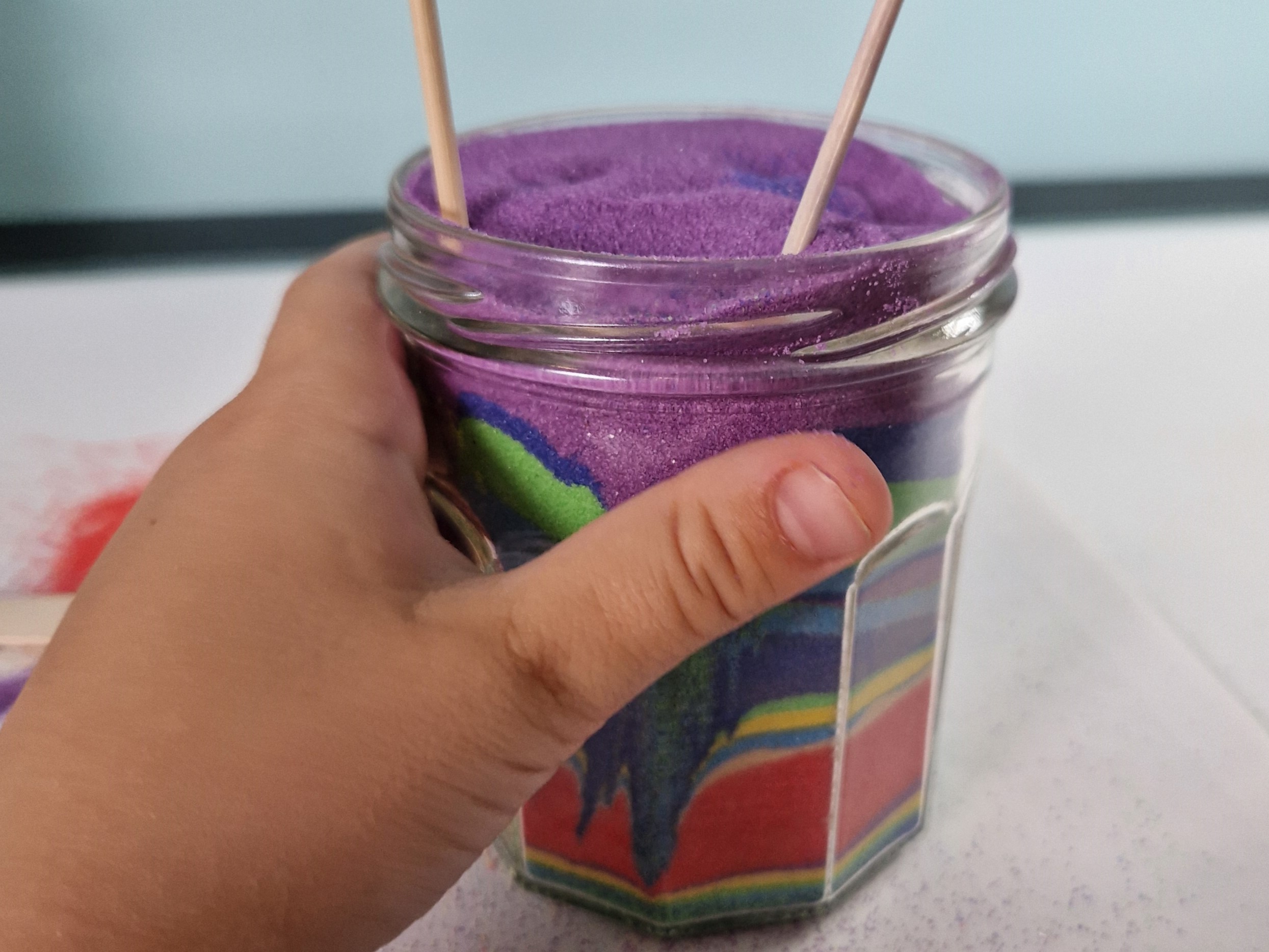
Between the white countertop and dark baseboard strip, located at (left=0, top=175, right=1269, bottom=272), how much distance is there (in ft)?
0.05

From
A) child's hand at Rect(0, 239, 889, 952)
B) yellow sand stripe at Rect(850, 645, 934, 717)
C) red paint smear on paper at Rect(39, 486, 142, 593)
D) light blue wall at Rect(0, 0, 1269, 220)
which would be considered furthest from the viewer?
light blue wall at Rect(0, 0, 1269, 220)

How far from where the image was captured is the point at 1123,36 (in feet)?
2.59

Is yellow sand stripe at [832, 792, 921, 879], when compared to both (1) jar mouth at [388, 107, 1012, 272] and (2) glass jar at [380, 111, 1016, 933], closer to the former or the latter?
(2) glass jar at [380, 111, 1016, 933]

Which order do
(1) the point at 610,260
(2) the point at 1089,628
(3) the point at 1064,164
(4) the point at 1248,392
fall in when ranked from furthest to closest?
(3) the point at 1064,164 < (4) the point at 1248,392 < (2) the point at 1089,628 < (1) the point at 610,260

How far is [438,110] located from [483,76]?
0.49 metres

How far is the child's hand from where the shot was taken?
0.80 ft

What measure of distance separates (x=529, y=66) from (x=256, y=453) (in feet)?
1.72

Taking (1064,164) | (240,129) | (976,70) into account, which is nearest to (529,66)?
(240,129)

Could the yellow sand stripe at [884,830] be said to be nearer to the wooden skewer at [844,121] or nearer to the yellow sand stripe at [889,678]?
the yellow sand stripe at [889,678]

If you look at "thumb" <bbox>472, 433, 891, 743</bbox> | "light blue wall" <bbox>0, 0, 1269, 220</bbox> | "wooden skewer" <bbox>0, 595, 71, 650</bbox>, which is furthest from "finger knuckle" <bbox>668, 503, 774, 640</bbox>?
"light blue wall" <bbox>0, 0, 1269, 220</bbox>

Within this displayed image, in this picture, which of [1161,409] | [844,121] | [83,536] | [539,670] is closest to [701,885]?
[539,670]

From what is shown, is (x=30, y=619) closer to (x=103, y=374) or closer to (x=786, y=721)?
(x=786, y=721)

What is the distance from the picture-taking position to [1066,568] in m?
0.56

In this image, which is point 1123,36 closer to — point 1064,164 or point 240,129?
point 1064,164
